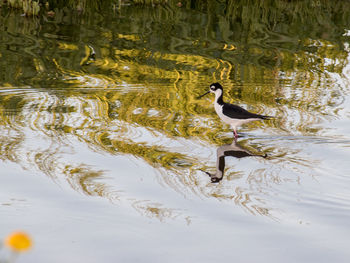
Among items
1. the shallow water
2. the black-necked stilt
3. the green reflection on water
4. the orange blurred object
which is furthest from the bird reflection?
the orange blurred object

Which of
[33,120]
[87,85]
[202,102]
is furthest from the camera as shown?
[87,85]

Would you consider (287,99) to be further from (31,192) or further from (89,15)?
(89,15)

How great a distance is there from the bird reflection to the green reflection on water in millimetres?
145

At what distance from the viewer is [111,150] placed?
275 inches

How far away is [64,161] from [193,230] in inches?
83.3

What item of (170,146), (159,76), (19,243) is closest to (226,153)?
(170,146)

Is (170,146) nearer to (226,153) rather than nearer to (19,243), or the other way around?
(226,153)

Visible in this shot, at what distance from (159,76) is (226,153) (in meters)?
3.63

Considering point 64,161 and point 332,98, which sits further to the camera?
point 332,98

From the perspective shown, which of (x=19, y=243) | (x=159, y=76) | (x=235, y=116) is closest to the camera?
(x=19, y=243)

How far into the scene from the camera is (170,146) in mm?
7215

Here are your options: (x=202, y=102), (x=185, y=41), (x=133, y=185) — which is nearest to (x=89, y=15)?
(x=185, y=41)

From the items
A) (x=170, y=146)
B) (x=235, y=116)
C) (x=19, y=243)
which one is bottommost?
(x=170, y=146)

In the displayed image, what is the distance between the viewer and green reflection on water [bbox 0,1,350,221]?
7270 mm
